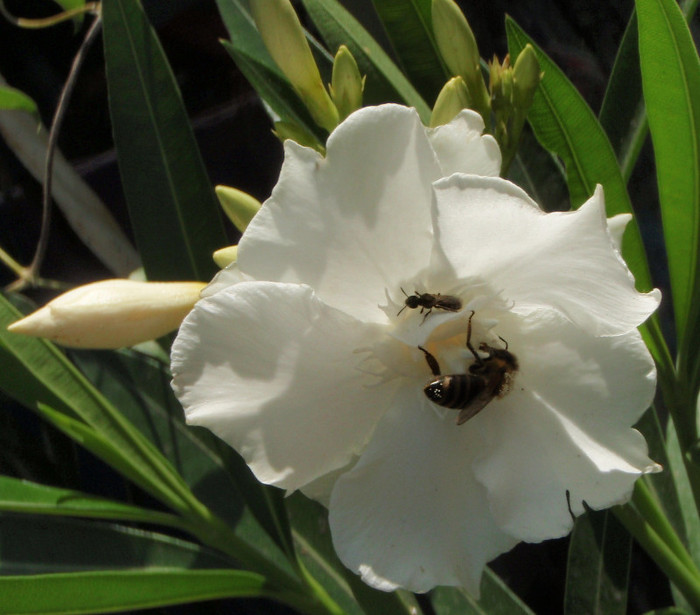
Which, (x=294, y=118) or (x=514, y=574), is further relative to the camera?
(x=514, y=574)

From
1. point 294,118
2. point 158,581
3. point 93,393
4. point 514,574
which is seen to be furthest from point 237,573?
point 514,574

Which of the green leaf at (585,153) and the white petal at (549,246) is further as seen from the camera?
the green leaf at (585,153)

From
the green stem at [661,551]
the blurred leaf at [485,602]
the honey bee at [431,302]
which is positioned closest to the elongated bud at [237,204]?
the honey bee at [431,302]

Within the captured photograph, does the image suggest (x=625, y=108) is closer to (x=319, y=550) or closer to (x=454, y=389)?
(x=454, y=389)

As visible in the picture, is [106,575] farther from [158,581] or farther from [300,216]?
[300,216]

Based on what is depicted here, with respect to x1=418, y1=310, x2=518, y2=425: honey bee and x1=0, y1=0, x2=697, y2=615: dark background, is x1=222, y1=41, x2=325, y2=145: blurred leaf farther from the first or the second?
x1=0, y1=0, x2=697, y2=615: dark background

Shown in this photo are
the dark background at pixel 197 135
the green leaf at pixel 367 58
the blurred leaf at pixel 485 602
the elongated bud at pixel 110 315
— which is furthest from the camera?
the dark background at pixel 197 135

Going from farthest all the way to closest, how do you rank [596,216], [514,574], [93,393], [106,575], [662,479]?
[514,574], [662,479], [93,393], [106,575], [596,216]

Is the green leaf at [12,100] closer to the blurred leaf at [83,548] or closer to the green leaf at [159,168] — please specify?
the green leaf at [159,168]
